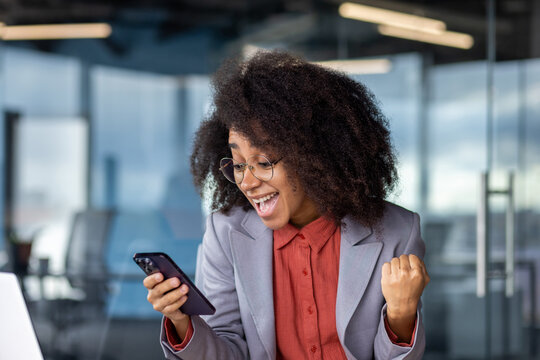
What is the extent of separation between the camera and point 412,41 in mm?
3932

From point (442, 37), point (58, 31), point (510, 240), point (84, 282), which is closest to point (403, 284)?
point (510, 240)

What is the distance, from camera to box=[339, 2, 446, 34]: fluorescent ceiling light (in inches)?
152

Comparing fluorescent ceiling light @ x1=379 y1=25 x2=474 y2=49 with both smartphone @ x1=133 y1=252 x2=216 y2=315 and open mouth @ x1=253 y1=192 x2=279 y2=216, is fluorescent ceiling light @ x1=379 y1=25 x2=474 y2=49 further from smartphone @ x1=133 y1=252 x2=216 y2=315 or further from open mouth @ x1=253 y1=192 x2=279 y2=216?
smartphone @ x1=133 y1=252 x2=216 y2=315

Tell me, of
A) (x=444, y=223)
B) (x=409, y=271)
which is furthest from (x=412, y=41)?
(x=409, y=271)

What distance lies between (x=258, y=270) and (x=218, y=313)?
17 cm

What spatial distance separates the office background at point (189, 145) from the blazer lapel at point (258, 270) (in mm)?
1812

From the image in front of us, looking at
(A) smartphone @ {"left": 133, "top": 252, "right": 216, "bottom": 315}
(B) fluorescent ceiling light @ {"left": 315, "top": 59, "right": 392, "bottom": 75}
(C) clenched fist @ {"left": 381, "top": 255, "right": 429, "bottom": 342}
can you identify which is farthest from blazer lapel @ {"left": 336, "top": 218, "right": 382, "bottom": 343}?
(B) fluorescent ceiling light @ {"left": 315, "top": 59, "right": 392, "bottom": 75}

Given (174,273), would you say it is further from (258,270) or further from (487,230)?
(487,230)

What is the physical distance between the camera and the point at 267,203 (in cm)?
163

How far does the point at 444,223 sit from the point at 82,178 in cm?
324

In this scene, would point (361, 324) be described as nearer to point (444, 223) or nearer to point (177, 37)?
point (444, 223)

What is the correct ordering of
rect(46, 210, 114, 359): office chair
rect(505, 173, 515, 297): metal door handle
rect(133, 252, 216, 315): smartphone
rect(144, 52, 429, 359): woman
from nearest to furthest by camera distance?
1. rect(133, 252, 216, 315): smartphone
2. rect(144, 52, 429, 359): woman
3. rect(505, 173, 515, 297): metal door handle
4. rect(46, 210, 114, 359): office chair

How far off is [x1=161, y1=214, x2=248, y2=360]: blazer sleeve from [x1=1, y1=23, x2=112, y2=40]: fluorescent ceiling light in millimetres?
4077

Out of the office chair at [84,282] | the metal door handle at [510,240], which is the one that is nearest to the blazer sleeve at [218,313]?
Answer: the metal door handle at [510,240]
